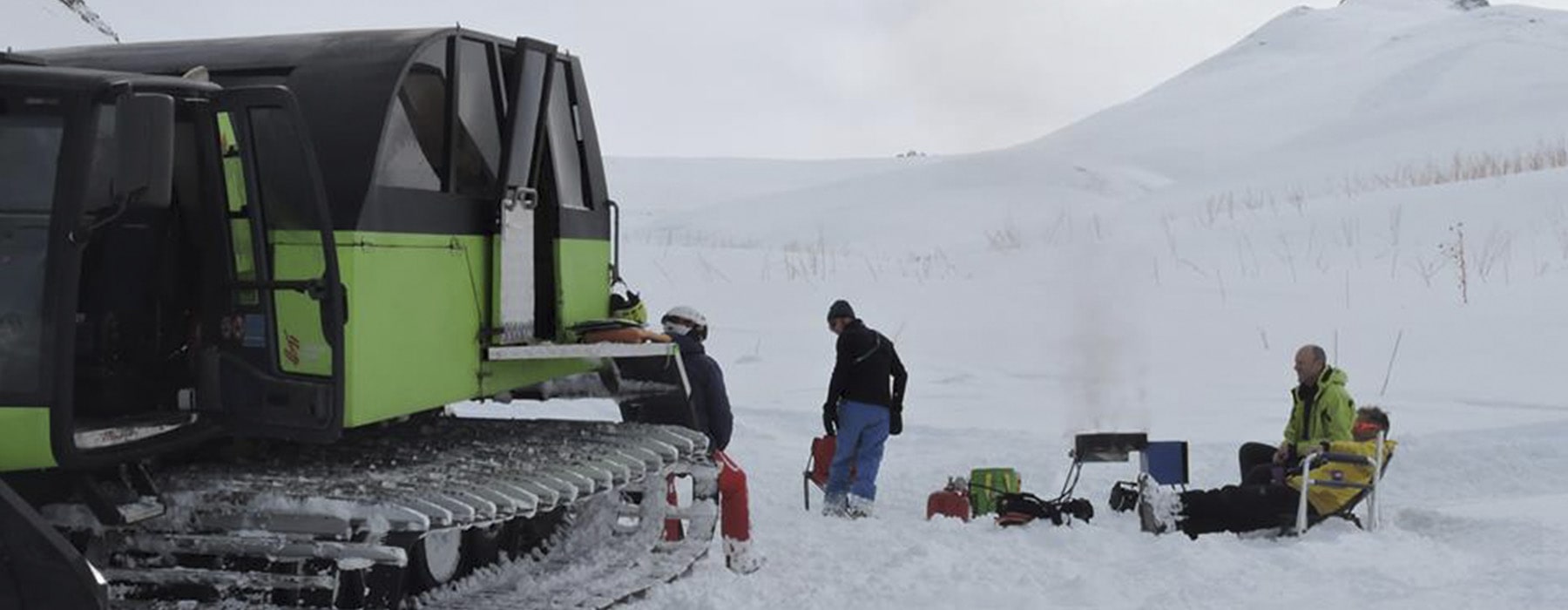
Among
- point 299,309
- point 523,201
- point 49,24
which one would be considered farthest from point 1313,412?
point 49,24

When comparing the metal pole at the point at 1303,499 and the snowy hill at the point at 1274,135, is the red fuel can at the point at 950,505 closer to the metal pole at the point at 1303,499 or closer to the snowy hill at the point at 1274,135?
the metal pole at the point at 1303,499

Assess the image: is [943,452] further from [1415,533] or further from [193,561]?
[193,561]

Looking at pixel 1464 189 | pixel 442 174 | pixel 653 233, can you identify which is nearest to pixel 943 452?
pixel 442 174

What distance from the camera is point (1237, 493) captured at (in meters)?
11.3

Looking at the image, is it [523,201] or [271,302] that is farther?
[523,201]

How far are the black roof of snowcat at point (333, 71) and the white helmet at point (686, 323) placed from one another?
12.8 feet

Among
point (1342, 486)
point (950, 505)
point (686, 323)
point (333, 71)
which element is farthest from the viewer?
point (950, 505)

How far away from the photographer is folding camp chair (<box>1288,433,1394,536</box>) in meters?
11.1

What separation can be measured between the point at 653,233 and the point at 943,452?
2656 cm

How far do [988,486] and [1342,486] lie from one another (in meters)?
2.28

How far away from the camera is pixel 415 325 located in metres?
7.11

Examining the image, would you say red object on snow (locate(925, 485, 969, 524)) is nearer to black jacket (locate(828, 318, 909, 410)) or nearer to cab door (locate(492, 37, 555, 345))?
black jacket (locate(828, 318, 909, 410))

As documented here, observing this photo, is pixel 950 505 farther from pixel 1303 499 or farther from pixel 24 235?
pixel 24 235

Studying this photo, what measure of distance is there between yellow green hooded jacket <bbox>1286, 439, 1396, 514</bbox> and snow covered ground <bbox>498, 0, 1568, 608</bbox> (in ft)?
0.48
